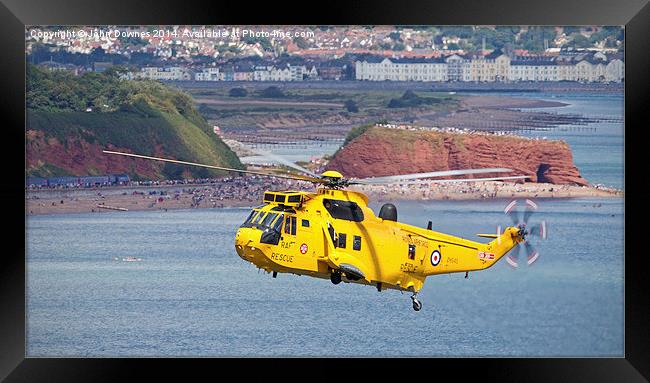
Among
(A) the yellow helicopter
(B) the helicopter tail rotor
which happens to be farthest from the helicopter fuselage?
(B) the helicopter tail rotor

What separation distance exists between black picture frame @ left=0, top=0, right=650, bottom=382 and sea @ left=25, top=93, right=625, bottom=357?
7.50 m

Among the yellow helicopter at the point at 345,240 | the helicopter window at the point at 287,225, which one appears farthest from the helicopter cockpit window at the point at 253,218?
the helicopter window at the point at 287,225

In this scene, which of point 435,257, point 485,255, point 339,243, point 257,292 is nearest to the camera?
point 339,243

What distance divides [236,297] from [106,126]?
25.7ft

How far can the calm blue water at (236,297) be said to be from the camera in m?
39.2

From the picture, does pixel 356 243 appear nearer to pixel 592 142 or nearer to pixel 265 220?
pixel 265 220

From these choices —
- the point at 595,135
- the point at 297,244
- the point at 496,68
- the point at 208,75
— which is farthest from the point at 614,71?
the point at 297,244

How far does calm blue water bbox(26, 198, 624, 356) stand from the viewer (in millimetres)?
39219

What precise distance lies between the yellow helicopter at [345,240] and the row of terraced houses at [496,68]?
21.5 m

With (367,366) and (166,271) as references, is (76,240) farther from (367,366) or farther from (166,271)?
(367,366)

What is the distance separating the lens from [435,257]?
24375 mm

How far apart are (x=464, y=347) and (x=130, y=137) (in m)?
11.6

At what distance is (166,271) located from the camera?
43844 mm
